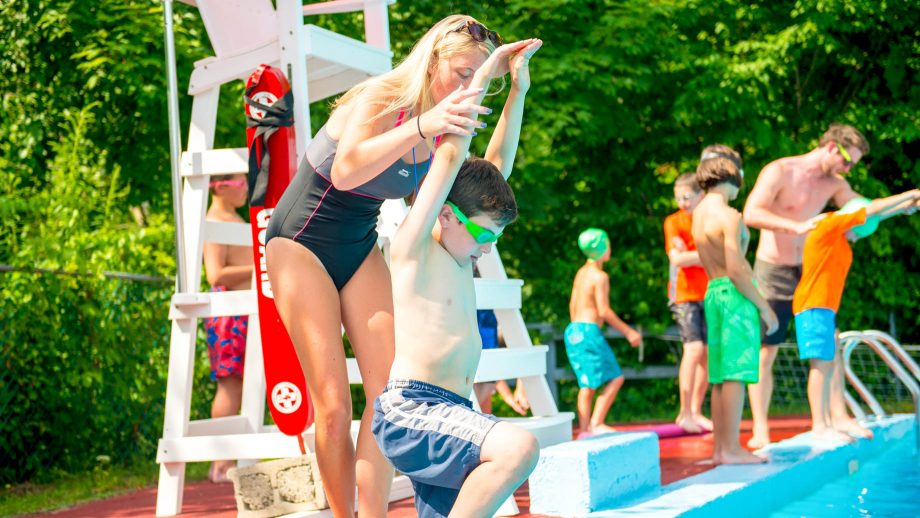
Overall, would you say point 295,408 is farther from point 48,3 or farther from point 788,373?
point 788,373

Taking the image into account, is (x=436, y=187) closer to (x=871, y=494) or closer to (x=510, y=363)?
(x=510, y=363)

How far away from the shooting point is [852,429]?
6812 mm

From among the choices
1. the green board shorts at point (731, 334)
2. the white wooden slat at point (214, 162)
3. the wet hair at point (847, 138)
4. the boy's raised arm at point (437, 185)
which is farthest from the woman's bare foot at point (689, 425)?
the boy's raised arm at point (437, 185)

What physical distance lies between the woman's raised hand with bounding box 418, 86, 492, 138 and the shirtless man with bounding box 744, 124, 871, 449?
3.97m

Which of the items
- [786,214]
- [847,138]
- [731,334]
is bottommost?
[731,334]

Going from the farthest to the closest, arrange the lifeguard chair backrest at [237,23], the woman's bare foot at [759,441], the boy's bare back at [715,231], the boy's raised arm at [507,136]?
1. the woman's bare foot at [759,441]
2. the boy's bare back at [715,231]
3. the lifeguard chair backrest at [237,23]
4. the boy's raised arm at [507,136]

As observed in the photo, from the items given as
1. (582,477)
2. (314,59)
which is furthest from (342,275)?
(314,59)

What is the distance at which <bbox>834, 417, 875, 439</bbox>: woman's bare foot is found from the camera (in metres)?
6.73

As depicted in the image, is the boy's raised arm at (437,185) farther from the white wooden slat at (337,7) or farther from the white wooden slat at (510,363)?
the white wooden slat at (337,7)

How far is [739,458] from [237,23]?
10.9 feet

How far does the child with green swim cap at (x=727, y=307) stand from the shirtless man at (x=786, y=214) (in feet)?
1.82

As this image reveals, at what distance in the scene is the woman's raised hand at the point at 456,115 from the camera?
8.62 ft

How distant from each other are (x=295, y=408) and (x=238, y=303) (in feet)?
2.73

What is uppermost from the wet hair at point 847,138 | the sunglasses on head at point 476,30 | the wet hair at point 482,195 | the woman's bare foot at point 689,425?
the wet hair at point 847,138
